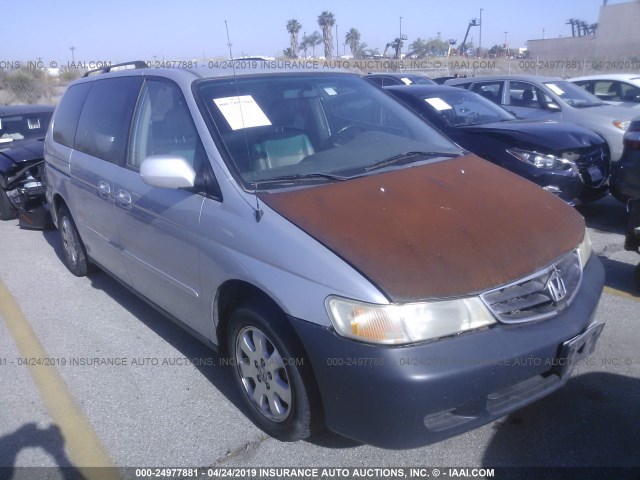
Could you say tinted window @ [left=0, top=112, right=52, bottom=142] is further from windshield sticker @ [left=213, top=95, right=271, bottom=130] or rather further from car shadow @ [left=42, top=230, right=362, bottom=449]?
windshield sticker @ [left=213, top=95, right=271, bottom=130]

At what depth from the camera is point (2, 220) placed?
8.16 metres

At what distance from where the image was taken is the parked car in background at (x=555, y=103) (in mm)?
8750

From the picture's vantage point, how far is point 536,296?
8.54 ft

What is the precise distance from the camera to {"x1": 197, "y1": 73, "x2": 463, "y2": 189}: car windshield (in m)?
3.19

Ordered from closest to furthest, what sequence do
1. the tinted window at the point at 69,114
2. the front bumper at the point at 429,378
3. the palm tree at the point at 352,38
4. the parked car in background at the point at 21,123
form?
1. the front bumper at the point at 429,378
2. the tinted window at the point at 69,114
3. the parked car in background at the point at 21,123
4. the palm tree at the point at 352,38

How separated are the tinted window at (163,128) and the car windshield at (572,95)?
7.59 m

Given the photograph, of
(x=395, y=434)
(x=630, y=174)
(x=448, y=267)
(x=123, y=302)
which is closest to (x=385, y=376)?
(x=395, y=434)

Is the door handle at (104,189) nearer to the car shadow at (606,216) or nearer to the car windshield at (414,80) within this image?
the car shadow at (606,216)

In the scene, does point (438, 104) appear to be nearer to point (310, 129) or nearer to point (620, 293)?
point (620, 293)

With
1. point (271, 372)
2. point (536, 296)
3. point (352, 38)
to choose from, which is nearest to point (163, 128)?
point (271, 372)

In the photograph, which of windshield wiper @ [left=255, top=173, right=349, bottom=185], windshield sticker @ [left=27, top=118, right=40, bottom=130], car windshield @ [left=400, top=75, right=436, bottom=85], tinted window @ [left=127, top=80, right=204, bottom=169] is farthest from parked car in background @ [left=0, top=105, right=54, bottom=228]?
car windshield @ [left=400, top=75, right=436, bottom=85]

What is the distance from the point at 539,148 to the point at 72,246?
4781 mm

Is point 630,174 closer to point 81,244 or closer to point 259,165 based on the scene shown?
point 259,165

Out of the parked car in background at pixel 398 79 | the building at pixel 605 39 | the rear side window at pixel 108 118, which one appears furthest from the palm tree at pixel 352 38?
the rear side window at pixel 108 118
